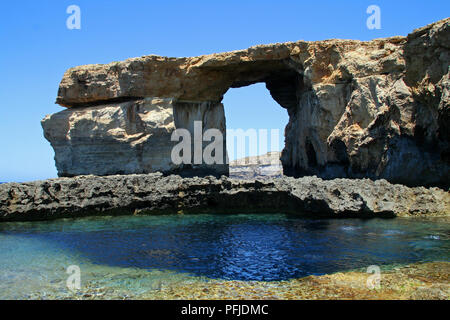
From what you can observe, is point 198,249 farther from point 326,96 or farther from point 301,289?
point 326,96

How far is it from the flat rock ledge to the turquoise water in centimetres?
132

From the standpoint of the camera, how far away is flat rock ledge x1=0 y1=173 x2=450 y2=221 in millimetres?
16875

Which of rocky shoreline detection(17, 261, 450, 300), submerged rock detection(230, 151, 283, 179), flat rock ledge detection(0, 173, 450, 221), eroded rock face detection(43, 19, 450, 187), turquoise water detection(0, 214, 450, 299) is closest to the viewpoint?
rocky shoreline detection(17, 261, 450, 300)

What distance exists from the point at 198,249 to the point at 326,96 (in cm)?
1481

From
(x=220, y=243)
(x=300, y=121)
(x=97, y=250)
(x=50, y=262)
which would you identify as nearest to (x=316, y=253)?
(x=220, y=243)

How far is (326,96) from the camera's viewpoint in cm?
2295

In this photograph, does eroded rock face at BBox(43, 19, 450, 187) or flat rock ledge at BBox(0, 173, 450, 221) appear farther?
eroded rock face at BBox(43, 19, 450, 187)

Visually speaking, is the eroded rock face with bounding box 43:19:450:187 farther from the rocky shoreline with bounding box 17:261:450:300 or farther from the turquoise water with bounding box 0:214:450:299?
the rocky shoreline with bounding box 17:261:450:300

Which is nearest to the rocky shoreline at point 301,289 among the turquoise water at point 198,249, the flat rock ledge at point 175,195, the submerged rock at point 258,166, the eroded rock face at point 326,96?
the turquoise water at point 198,249

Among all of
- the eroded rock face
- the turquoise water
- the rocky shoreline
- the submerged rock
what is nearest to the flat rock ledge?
the turquoise water

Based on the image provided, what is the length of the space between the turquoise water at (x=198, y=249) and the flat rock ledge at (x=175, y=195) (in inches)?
51.8

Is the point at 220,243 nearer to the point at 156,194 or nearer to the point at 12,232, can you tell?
the point at 156,194

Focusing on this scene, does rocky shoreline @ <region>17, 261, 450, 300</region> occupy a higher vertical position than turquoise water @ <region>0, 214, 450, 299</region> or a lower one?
higher

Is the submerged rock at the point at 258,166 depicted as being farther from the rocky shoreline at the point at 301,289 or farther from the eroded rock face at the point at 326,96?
the rocky shoreline at the point at 301,289
